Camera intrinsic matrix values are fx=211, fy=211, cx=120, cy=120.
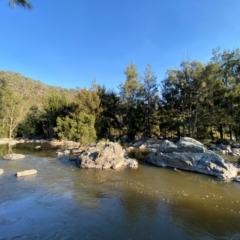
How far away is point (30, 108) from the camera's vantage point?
150 ft

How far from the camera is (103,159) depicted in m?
14.6

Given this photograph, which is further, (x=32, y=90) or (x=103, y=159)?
(x=32, y=90)

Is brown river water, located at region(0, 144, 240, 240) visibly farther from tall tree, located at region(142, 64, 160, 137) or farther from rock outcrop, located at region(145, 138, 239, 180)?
tall tree, located at region(142, 64, 160, 137)

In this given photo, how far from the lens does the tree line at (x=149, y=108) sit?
91.5 ft

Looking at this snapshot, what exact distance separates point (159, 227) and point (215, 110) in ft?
86.5

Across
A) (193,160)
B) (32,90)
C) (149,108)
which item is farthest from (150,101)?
(32,90)

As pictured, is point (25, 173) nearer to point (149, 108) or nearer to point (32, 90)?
point (149, 108)

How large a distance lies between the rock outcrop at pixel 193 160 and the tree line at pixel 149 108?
38.0 feet

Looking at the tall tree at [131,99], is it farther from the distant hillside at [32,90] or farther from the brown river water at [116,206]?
the brown river water at [116,206]

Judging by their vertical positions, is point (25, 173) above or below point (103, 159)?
below

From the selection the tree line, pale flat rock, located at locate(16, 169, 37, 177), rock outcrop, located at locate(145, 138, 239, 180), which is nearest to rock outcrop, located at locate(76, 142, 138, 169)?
rock outcrop, located at locate(145, 138, 239, 180)

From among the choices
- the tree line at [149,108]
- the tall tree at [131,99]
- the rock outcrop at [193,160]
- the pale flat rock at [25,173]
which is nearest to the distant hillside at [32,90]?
the tree line at [149,108]

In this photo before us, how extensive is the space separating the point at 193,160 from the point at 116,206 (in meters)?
8.19

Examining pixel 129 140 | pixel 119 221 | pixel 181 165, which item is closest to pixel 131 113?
pixel 129 140
